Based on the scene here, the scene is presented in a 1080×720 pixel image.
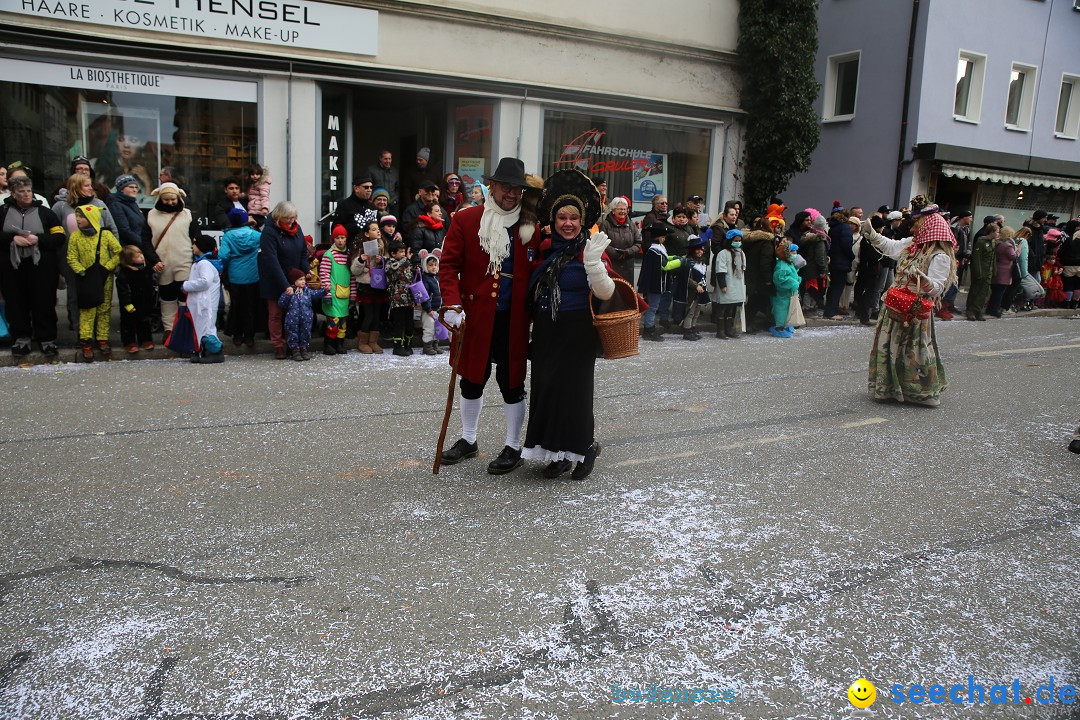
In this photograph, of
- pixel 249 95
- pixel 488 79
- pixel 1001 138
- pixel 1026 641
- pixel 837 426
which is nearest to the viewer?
pixel 1026 641

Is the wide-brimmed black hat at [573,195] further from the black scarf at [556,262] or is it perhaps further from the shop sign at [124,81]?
the shop sign at [124,81]

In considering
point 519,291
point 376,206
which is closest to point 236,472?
point 519,291

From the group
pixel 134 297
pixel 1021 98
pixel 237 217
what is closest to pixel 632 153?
pixel 237 217

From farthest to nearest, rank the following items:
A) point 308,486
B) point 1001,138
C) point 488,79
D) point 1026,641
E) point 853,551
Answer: point 1001,138
point 488,79
point 308,486
point 853,551
point 1026,641

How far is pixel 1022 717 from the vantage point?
9.84ft

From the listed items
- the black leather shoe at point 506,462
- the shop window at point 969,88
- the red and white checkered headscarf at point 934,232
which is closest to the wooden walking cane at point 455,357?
the black leather shoe at point 506,462

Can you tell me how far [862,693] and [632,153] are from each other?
1335 cm

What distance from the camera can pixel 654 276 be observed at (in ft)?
37.8

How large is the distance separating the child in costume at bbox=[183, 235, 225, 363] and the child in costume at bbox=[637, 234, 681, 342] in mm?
5610

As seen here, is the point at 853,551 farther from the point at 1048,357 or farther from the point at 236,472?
the point at 1048,357

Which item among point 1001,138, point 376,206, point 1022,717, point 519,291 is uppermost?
point 1001,138

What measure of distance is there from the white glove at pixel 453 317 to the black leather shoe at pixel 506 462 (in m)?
0.92

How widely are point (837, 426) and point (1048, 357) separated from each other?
18.6ft

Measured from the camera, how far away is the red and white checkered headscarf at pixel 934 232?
7.32 metres
